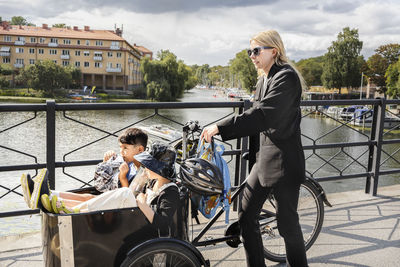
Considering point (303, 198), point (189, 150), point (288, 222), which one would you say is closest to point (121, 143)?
point (189, 150)

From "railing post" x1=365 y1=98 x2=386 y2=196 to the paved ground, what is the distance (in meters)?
0.59

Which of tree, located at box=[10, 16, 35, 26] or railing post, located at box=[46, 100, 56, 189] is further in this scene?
tree, located at box=[10, 16, 35, 26]

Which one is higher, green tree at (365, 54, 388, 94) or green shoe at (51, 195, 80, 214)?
green tree at (365, 54, 388, 94)

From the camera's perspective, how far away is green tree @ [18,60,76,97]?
258ft

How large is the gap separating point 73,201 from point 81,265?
435 mm

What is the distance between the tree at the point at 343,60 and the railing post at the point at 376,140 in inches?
2907

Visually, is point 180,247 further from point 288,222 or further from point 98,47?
point 98,47

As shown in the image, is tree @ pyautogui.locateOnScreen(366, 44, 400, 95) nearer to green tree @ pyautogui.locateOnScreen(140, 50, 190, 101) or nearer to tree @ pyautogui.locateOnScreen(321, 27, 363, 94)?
tree @ pyautogui.locateOnScreen(321, 27, 363, 94)

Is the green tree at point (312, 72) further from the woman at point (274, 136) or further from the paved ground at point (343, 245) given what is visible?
the woman at point (274, 136)

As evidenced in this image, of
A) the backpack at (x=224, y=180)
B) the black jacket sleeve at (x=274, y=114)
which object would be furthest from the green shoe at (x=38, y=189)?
the black jacket sleeve at (x=274, y=114)

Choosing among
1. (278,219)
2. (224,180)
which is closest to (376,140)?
(278,219)

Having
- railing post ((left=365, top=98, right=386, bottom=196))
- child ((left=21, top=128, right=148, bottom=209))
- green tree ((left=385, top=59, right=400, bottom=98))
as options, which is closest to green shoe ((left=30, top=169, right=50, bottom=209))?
child ((left=21, top=128, right=148, bottom=209))

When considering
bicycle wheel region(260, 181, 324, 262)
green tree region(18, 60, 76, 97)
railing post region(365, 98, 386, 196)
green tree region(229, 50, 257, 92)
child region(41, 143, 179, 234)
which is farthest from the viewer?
green tree region(229, 50, 257, 92)

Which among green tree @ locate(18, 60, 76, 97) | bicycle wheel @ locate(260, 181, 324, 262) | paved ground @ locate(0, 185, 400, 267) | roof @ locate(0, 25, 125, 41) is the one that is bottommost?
paved ground @ locate(0, 185, 400, 267)
